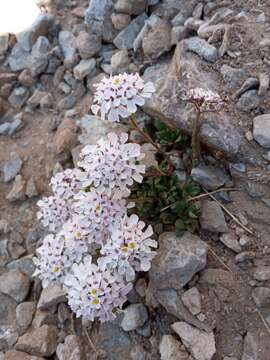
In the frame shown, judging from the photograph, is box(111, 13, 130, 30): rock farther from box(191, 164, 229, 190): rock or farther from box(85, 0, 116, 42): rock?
box(191, 164, 229, 190): rock

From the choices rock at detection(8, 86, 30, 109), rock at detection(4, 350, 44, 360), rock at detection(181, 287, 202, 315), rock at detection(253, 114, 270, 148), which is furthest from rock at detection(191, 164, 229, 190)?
rock at detection(8, 86, 30, 109)

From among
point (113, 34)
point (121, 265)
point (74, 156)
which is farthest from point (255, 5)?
point (121, 265)

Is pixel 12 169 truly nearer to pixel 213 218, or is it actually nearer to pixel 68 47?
pixel 68 47

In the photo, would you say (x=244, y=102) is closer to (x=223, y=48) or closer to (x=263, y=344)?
(x=223, y=48)

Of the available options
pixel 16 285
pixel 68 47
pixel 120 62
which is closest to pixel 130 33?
pixel 120 62

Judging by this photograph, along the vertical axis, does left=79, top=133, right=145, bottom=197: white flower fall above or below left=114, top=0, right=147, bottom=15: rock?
below

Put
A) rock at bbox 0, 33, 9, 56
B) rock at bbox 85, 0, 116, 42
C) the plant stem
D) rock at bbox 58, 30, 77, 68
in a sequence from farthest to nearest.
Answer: rock at bbox 0, 33, 9, 56, rock at bbox 58, 30, 77, 68, rock at bbox 85, 0, 116, 42, the plant stem
